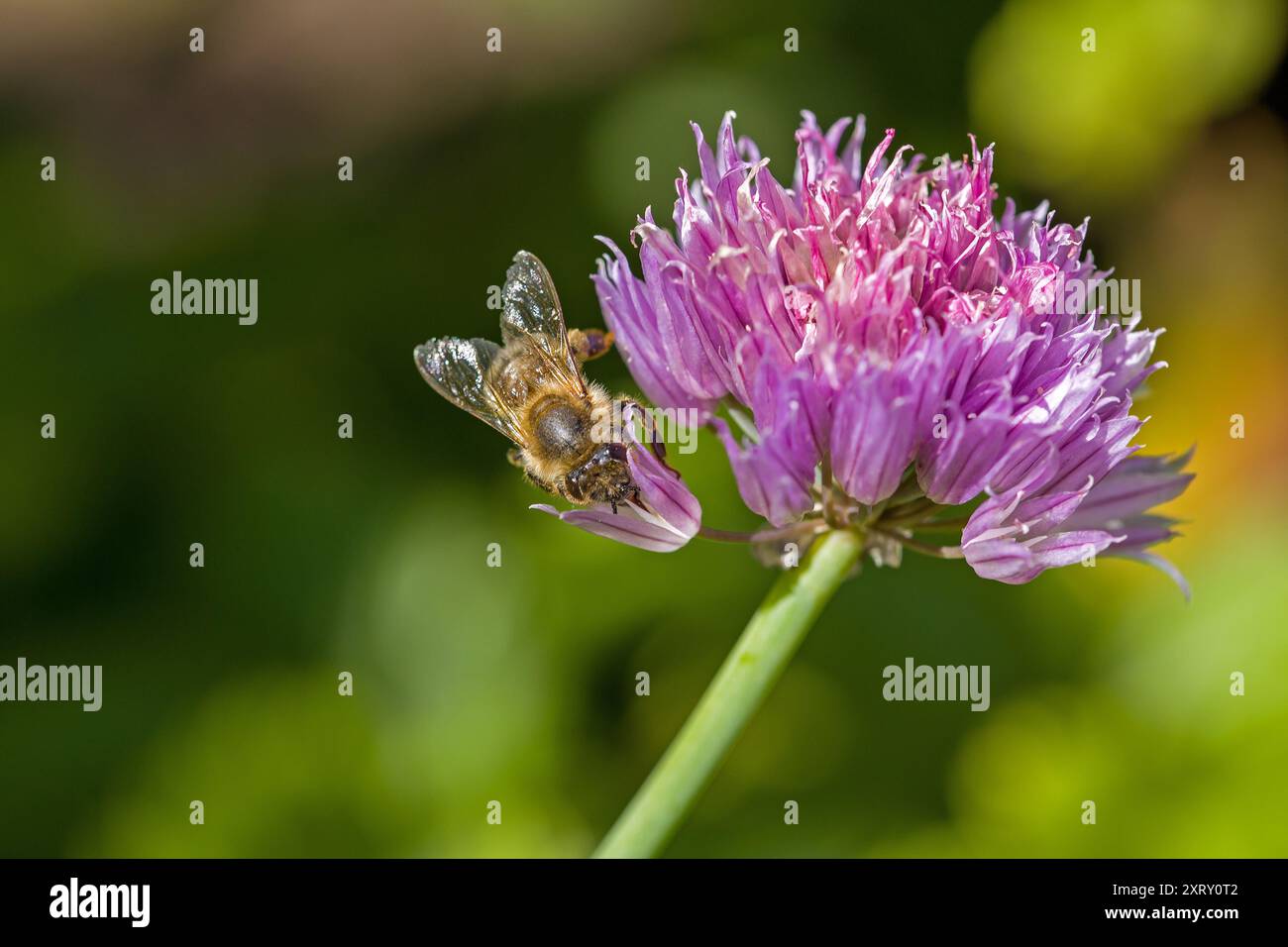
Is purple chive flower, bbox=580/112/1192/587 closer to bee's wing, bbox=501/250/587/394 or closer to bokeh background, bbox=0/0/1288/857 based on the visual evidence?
bee's wing, bbox=501/250/587/394

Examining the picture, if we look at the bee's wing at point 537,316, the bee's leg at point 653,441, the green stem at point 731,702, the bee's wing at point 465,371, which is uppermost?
the bee's wing at point 537,316

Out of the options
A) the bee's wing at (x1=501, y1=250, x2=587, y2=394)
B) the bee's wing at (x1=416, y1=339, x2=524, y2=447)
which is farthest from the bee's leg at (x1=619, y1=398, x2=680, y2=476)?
the bee's wing at (x1=416, y1=339, x2=524, y2=447)

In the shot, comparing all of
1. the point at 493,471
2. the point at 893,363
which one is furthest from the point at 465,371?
the point at 493,471

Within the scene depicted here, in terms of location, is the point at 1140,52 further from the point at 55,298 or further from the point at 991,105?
the point at 55,298

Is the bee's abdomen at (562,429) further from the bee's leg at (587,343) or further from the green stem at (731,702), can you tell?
the green stem at (731,702)

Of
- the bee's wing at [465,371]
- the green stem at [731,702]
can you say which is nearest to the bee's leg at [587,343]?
the bee's wing at [465,371]

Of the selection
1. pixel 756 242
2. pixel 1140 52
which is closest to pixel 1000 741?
pixel 756 242
